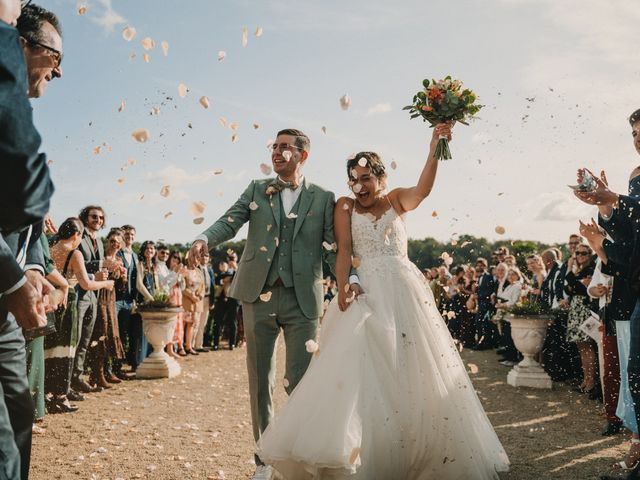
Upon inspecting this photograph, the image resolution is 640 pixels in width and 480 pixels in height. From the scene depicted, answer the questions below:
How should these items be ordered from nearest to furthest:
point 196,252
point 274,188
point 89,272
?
1. point 196,252
2. point 274,188
3. point 89,272

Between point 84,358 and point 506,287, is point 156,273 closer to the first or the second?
point 84,358

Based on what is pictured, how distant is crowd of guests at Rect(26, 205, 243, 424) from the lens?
6.61 meters

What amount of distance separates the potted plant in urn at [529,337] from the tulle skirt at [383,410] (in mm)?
5596

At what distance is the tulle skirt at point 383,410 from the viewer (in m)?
3.60

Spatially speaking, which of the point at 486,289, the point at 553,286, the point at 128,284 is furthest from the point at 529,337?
the point at 128,284

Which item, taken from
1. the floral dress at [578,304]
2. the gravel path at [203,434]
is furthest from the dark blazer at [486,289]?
the floral dress at [578,304]

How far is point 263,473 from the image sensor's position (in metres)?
4.20

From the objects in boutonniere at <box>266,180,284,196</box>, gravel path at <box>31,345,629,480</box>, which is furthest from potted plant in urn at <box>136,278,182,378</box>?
boutonniere at <box>266,180,284,196</box>

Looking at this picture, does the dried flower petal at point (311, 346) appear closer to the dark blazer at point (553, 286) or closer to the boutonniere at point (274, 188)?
the boutonniere at point (274, 188)

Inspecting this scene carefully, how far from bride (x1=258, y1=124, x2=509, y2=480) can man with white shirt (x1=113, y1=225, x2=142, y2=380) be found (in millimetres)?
6095

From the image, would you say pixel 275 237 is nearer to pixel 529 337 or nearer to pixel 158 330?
pixel 158 330

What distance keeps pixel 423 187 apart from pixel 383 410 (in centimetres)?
166

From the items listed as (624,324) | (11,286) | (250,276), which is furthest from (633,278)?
(11,286)

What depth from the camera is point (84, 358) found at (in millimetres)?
8031
